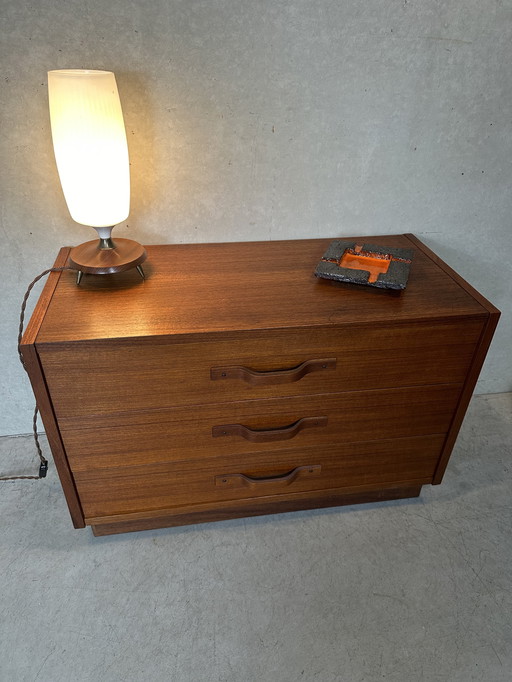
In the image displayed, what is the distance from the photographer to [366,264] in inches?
47.2

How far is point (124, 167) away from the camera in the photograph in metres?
1.05

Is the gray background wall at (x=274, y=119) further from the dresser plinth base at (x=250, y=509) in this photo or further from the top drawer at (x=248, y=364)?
the dresser plinth base at (x=250, y=509)

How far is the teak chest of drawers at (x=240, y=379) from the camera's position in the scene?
0.99m

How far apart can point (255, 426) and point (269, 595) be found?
0.42m

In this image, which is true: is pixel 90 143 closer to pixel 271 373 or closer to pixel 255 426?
pixel 271 373

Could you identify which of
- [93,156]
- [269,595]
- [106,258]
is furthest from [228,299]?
[269,595]

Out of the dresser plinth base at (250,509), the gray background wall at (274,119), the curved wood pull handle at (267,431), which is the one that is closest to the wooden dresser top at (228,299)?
the gray background wall at (274,119)

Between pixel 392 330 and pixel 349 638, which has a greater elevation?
pixel 392 330

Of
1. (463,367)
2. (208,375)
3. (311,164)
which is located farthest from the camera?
(311,164)

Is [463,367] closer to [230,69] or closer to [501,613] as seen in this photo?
[501,613]

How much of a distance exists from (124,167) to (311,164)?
48 centimetres

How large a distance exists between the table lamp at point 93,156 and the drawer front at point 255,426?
0.36 metres

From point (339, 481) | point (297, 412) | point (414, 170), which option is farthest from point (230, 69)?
point (339, 481)

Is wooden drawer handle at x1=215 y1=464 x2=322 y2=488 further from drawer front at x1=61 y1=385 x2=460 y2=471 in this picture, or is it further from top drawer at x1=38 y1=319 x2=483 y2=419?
top drawer at x1=38 y1=319 x2=483 y2=419
